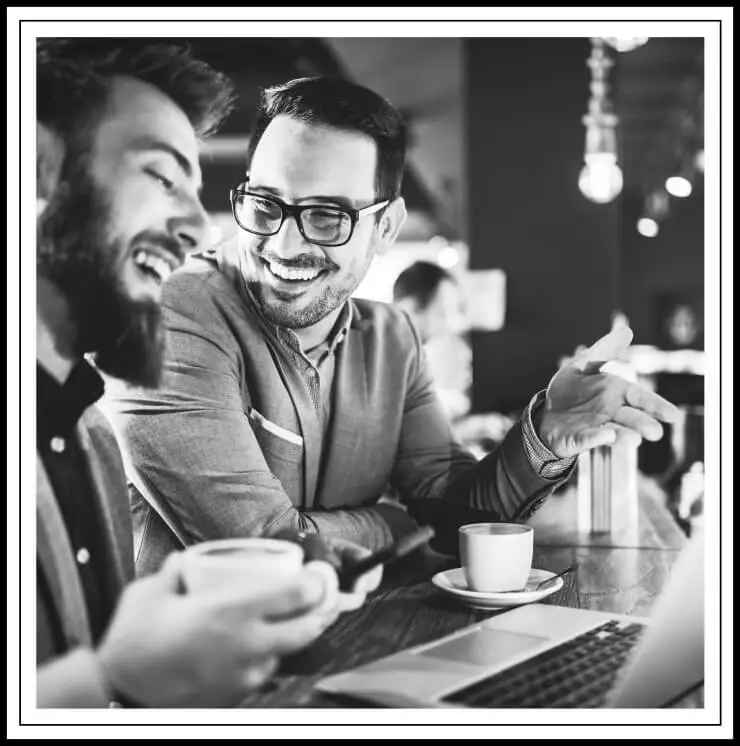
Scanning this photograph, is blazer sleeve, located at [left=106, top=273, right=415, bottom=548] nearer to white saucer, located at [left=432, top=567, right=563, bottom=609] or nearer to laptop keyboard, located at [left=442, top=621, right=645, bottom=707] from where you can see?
white saucer, located at [left=432, top=567, right=563, bottom=609]

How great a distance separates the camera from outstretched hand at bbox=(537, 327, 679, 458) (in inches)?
63.6

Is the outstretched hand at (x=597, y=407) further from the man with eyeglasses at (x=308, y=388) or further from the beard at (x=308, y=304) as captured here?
the beard at (x=308, y=304)

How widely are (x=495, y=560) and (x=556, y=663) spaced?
0.26 metres

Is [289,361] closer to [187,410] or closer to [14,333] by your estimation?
[187,410]

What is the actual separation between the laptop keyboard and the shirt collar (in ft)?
2.51

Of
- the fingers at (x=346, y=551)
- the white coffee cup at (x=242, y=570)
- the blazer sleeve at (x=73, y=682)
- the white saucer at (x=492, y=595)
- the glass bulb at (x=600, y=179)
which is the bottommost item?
the blazer sleeve at (x=73, y=682)

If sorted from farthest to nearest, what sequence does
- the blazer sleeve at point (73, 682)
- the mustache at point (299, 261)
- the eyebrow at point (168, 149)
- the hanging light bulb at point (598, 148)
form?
the hanging light bulb at point (598, 148) < the mustache at point (299, 261) < the eyebrow at point (168, 149) < the blazer sleeve at point (73, 682)

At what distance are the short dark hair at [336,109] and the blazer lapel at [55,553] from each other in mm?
674

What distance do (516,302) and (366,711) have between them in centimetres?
181

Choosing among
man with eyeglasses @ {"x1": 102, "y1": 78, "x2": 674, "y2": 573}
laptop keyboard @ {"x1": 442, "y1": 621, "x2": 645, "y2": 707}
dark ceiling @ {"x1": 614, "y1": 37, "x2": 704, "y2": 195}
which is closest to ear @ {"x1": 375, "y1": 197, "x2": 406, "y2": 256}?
man with eyeglasses @ {"x1": 102, "y1": 78, "x2": 674, "y2": 573}

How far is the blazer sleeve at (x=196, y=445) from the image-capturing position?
4.99 ft

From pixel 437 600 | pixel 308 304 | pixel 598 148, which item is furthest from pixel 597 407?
pixel 598 148

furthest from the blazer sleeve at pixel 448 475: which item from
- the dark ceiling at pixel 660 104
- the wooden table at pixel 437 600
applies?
the dark ceiling at pixel 660 104

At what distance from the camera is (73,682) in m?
1.31
